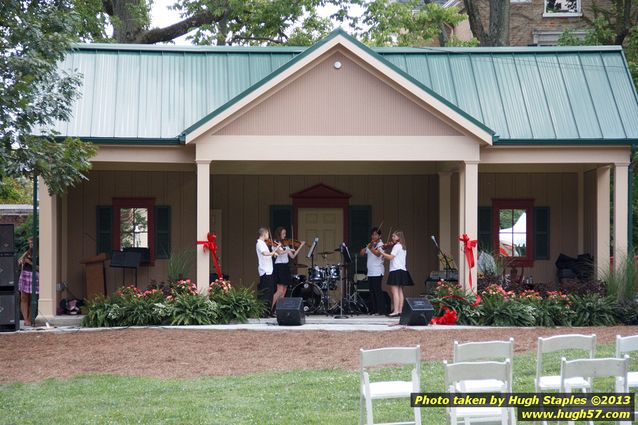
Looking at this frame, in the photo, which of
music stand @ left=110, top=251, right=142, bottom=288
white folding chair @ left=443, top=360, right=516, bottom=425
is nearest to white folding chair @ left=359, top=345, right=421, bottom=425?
white folding chair @ left=443, top=360, right=516, bottom=425

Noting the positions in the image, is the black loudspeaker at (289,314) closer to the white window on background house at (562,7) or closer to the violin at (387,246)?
the violin at (387,246)

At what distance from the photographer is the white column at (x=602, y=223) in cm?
1781

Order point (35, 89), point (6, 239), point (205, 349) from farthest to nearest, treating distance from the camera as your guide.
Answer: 1. point (6, 239)
2. point (205, 349)
3. point (35, 89)

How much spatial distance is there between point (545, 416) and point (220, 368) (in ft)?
19.1

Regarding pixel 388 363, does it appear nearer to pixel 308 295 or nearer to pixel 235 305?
pixel 235 305

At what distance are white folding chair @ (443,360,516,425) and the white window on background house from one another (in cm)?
2723

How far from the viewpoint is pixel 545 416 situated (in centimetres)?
738

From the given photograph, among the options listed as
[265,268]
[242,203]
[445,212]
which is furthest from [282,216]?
[445,212]

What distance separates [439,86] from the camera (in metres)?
18.9

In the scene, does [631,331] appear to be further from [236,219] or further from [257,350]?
[236,219]

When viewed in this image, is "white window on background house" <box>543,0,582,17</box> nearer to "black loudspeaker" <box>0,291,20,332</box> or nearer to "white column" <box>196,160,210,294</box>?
"white column" <box>196,160,210,294</box>

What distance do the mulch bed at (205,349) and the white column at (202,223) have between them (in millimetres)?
1502

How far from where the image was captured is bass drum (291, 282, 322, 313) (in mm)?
18219

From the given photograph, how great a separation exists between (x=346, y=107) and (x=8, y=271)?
623 centimetres
